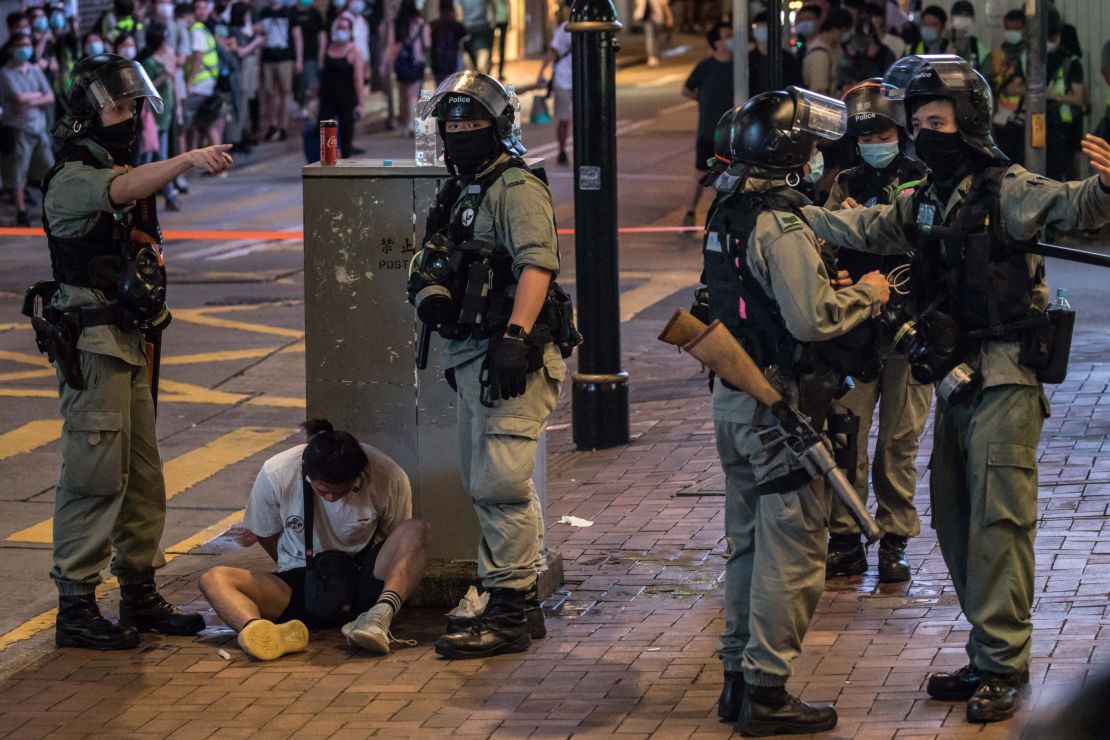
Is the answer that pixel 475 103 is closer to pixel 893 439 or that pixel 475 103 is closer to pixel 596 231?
pixel 893 439

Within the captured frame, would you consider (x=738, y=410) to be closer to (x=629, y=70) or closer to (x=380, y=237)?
(x=380, y=237)

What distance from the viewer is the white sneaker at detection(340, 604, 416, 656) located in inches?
260

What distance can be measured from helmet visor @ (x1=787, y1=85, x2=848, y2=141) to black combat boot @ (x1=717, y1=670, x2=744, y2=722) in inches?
65.8

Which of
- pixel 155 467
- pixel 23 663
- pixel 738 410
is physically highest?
pixel 738 410

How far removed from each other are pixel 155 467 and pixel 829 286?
2898mm

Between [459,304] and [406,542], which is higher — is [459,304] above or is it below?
above

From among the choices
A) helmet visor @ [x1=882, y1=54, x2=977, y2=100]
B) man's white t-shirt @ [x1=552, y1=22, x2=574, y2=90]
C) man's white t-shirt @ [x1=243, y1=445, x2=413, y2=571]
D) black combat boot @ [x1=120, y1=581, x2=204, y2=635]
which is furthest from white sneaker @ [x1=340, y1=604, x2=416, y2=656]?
man's white t-shirt @ [x1=552, y1=22, x2=574, y2=90]

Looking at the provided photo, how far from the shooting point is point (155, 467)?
7160 mm

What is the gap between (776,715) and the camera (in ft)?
18.5

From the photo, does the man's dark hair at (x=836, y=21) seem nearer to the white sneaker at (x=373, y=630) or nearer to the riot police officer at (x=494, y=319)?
the riot police officer at (x=494, y=319)

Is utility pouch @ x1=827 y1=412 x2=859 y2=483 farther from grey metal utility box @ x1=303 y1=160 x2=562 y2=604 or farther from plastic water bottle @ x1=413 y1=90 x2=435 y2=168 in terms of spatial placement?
plastic water bottle @ x1=413 y1=90 x2=435 y2=168

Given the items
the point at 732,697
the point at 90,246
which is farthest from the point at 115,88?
the point at 732,697

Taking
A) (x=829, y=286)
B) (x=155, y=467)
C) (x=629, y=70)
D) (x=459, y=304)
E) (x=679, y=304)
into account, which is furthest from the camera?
(x=629, y=70)

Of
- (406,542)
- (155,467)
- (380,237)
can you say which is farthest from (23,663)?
(380,237)
